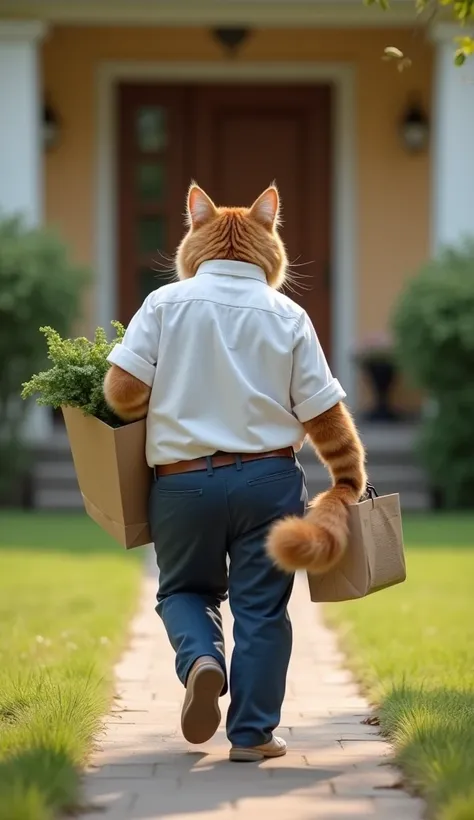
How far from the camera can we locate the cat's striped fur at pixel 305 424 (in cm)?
371

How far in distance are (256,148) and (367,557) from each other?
941 centimetres

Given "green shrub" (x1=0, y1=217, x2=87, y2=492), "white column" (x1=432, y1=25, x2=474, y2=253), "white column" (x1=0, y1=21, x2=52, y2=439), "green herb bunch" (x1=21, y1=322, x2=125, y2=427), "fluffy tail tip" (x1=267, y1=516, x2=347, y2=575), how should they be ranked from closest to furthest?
"fluffy tail tip" (x1=267, y1=516, x2=347, y2=575), "green herb bunch" (x1=21, y1=322, x2=125, y2=427), "green shrub" (x1=0, y1=217, x2=87, y2=492), "white column" (x1=0, y1=21, x2=52, y2=439), "white column" (x1=432, y1=25, x2=474, y2=253)

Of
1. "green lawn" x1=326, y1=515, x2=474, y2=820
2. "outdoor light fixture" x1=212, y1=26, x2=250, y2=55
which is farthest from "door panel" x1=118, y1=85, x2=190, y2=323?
"green lawn" x1=326, y1=515, x2=474, y2=820

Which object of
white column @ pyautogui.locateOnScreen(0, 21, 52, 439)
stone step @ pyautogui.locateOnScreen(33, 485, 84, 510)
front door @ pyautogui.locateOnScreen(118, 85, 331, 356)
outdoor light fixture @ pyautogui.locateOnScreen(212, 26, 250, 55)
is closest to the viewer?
stone step @ pyautogui.locateOnScreen(33, 485, 84, 510)

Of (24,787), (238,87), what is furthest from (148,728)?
(238,87)

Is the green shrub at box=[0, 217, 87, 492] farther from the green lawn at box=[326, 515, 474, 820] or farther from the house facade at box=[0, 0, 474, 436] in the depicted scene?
the green lawn at box=[326, 515, 474, 820]

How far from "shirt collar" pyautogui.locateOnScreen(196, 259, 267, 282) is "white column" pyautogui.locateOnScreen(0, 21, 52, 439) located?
719 cm

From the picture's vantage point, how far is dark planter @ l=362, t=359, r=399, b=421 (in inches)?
481

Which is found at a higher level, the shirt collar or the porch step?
the shirt collar

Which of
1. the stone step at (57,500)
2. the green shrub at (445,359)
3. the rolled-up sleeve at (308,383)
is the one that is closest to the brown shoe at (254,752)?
the rolled-up sleeve at (308,383)

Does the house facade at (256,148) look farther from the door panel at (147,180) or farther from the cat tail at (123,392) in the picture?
the cat tail at (123,392)

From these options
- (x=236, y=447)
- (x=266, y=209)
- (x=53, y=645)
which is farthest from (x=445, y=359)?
(x=236, y=447)

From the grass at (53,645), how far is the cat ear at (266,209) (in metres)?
1.56

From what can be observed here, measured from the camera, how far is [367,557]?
12.8 feet
